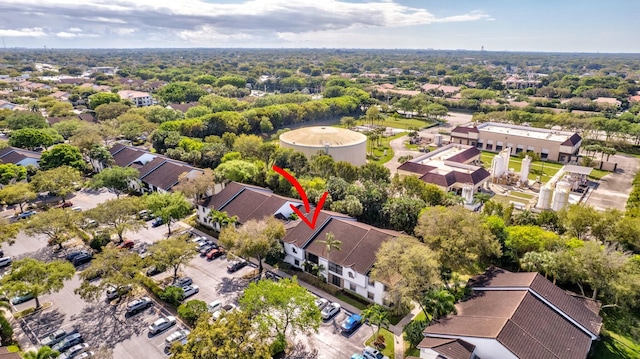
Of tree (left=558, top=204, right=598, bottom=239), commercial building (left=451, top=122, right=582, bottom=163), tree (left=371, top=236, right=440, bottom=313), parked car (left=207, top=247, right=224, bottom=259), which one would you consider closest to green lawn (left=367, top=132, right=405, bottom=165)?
commercial building (left=451, top=122, right=582, bottom=163)

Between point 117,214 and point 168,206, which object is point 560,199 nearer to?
point 168,206

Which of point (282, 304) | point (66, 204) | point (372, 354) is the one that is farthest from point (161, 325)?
point (66, 204)

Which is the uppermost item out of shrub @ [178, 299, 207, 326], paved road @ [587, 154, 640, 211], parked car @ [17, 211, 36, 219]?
paved road @ [587, 154, 640, 211]

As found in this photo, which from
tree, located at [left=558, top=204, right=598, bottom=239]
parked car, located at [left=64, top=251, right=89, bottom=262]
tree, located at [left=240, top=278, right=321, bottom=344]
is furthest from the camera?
tree, located at [left=558, top=204, right=598, bottom=239]

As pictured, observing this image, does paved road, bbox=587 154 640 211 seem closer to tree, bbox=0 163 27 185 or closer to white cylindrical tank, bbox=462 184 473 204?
white cylindrical tank, bbox=462 184 473 204

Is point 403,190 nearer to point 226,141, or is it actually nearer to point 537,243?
point 537,243

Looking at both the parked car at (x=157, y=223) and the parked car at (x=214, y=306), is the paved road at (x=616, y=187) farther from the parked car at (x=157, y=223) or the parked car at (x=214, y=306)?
the parked car at (x=157, y=223)

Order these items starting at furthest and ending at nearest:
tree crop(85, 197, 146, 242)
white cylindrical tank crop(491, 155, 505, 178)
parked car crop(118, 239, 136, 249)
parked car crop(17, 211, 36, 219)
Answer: white cylindrical tank crop(491, 155, 505, 178) → parked car crop(17, 211, 36, 219) → parked car crop(118, 239, 136, 249) → tree crop(85, 197, 146, 242)

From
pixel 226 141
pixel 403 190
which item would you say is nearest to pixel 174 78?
pixel 226 141
